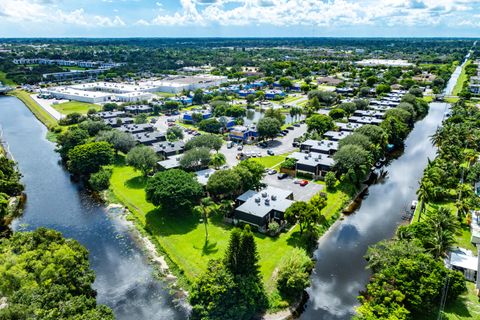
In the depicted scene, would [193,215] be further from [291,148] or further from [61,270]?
[291,148]

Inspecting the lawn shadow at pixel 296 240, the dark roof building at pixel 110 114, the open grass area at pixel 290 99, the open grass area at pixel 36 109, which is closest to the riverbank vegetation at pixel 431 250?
the lawn shadow at pixel 296 240

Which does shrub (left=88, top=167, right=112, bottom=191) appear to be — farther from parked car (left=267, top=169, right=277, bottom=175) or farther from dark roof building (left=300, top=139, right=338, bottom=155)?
dark roof building (left=300, top=139, right=338, bottom=155)

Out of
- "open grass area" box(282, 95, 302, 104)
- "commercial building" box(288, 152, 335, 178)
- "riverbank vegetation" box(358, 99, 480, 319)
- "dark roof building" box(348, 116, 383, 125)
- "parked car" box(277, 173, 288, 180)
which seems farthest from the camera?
"open grass area" box(282, 95, 302, 104)

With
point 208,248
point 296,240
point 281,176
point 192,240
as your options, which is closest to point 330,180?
point 281,176

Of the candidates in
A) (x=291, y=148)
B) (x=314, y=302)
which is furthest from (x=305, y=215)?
(x=291, y=148)

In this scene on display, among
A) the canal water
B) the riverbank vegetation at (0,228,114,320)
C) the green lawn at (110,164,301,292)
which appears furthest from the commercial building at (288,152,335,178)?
the riverbank vegetation at (0,228,114,320)

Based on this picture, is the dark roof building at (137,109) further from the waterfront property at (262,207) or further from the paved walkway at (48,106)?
the waterfront property at (262,207)

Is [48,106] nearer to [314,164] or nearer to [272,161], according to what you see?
[272,161]
